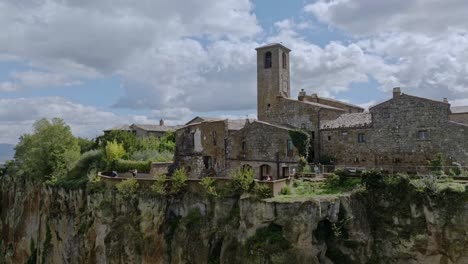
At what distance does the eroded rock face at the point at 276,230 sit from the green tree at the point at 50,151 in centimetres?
1427

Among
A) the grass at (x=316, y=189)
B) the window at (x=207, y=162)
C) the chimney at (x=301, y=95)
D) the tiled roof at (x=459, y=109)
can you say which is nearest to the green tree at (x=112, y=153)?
the window at (x=207, y=162)

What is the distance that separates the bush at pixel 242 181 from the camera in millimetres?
25109

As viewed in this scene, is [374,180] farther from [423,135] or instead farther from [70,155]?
[70,155]

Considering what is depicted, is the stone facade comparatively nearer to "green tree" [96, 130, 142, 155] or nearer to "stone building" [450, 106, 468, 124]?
"stone building" [450, 106, 468, 124]

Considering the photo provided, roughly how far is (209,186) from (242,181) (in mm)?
2833

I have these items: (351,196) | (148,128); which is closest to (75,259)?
(351,196)

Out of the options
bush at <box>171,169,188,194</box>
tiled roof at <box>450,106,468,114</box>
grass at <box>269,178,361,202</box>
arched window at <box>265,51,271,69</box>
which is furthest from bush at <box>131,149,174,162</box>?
tiled roof at <box>450,106,468,114</box>

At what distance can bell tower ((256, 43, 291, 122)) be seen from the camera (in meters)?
42.9

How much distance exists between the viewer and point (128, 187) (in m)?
31.0

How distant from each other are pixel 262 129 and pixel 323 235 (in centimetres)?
1517

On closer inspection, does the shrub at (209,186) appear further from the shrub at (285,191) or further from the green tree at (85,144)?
the green tree at (85,144)

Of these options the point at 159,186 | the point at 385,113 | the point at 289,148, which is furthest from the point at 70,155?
the point at 385,113

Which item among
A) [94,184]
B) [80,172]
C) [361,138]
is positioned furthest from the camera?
[80,172]

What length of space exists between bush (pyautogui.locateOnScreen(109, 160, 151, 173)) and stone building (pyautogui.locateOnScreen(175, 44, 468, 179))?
316cm
